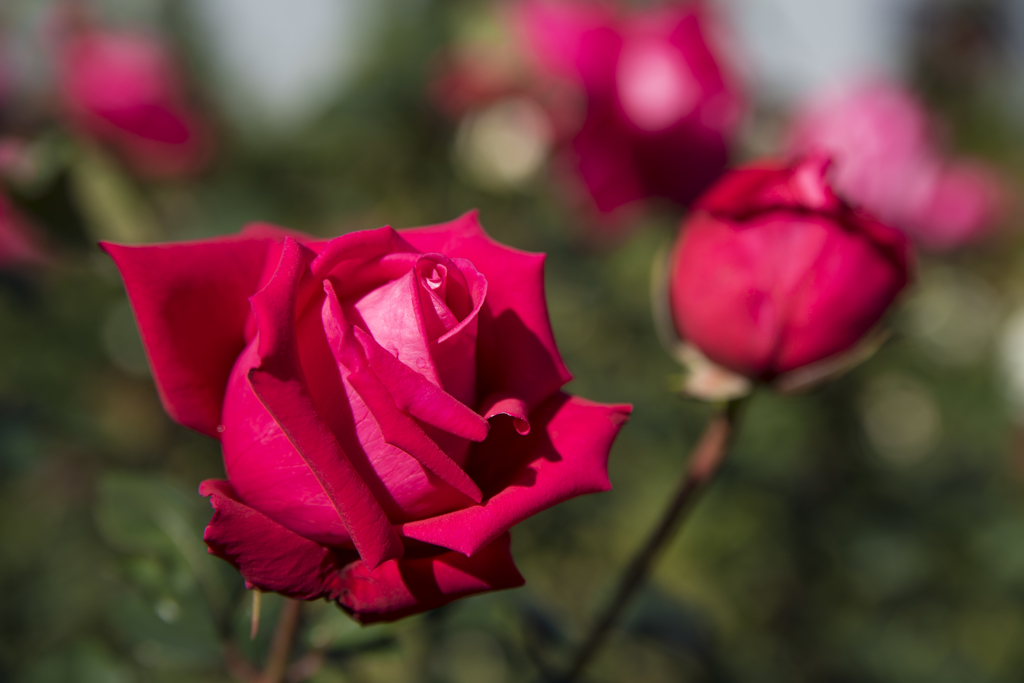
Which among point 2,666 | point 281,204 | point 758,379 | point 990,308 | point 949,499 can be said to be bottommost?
point 990,308

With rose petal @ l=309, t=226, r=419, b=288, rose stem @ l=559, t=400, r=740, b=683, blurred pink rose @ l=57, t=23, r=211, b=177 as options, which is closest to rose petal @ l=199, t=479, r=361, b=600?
rose petal @ l=309, t=226, r=419, b=288

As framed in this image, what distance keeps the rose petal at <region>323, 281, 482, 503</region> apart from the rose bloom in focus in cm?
68

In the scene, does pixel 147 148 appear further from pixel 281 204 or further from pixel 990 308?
pixel 990 308

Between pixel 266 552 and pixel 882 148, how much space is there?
120cm

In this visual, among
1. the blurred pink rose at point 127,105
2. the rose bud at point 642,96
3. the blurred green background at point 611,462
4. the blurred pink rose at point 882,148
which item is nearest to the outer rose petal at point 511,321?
the blurred green background at point 611,462

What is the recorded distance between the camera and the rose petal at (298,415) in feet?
0.97

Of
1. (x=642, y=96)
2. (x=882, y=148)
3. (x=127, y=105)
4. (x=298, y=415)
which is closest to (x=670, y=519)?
(x=298, y=415)

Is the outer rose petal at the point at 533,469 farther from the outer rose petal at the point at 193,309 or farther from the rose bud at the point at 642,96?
the rose bud at the point at 642,96

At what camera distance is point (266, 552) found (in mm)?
322

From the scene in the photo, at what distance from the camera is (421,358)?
33cm

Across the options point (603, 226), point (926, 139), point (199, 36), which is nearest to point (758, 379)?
point (603, 226)

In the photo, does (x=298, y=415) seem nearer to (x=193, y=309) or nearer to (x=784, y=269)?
(x=193, y=309)

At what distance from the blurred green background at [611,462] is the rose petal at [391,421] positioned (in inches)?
12.9

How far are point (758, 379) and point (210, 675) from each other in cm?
83
